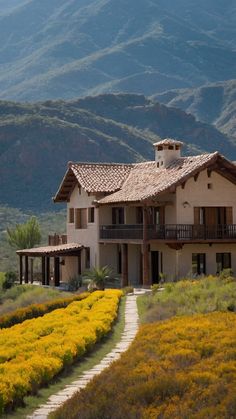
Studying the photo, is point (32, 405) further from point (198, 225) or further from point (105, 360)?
point (198, 225)

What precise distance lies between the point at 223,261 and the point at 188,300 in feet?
57.4

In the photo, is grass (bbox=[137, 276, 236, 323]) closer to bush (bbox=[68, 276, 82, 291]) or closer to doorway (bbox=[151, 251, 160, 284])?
bush (bbox=[68, 276, 82, 291])

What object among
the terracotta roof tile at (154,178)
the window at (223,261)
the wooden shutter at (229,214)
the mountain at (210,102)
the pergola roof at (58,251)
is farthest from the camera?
the mountain at (210,102)

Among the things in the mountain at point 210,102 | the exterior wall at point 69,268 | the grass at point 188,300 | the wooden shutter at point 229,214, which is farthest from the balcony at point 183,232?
the mountain at point 210,102

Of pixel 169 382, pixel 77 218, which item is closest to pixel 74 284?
pixel 77 218

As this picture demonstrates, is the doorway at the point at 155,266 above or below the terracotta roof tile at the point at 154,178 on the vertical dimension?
below

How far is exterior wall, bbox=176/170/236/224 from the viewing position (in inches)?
1705

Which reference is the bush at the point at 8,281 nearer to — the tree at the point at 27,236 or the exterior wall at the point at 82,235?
the exterior wall at the point at 82,235

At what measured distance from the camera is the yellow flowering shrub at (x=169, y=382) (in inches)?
498

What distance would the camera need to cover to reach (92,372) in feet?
59.0

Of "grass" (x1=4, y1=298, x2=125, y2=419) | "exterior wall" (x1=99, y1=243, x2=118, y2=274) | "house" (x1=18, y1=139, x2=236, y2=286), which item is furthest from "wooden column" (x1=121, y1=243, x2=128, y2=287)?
"grass" (x1=4, y1=298, x2=125, y2=419)

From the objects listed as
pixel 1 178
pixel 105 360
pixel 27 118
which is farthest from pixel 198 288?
pixel 27 118

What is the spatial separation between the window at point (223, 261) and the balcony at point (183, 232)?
1662 millimetres

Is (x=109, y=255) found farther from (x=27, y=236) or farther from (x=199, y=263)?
(x=27, y=236)
